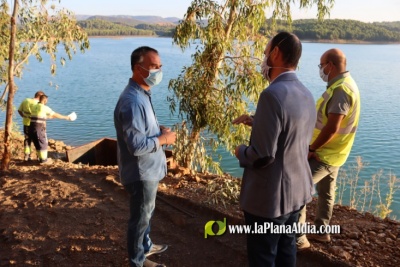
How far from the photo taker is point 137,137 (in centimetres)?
284

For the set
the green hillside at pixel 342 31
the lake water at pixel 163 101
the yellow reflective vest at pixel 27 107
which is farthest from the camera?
the green hillside at pixel 342 31

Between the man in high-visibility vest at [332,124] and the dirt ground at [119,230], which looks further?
the dirt ground at [119,230]

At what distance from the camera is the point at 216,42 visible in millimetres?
6863

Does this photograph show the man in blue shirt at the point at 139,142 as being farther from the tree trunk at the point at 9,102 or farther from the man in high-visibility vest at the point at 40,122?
the man in high-visibility vest at the point at 40,122

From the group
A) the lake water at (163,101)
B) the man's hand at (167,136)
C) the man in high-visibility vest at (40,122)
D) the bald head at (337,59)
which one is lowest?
the lake water at (163,101)

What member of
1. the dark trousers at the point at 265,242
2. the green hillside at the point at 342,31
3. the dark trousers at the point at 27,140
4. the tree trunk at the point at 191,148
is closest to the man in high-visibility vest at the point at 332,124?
the dark trousers at the point at 265,242

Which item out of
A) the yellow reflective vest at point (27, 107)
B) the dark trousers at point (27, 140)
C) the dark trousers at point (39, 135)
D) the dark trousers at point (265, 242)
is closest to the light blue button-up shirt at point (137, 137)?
the dark trousers at point (265, 242)

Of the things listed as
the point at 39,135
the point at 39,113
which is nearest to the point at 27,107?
the point at 39,113

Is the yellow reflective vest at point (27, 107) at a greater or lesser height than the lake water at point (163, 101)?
greater

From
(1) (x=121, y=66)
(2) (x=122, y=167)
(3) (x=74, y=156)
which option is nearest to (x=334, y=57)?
(2) (x=122, y=167)

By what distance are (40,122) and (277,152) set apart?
6.72 meters

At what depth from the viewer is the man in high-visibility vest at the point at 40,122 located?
Answer: 7.71 m

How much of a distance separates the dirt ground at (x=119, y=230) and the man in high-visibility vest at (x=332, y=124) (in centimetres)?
60

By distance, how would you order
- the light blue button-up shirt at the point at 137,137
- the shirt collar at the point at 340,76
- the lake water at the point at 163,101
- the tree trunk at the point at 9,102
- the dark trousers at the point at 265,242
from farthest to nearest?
1. the lake water at the point at 163,101
2. the tree trunk at the point at 9,102
3. the shirt collar at the point at 340,76
4. the light blue button-up shirt at the point at 137,137
5. the dark trousers at the point at 265,242
